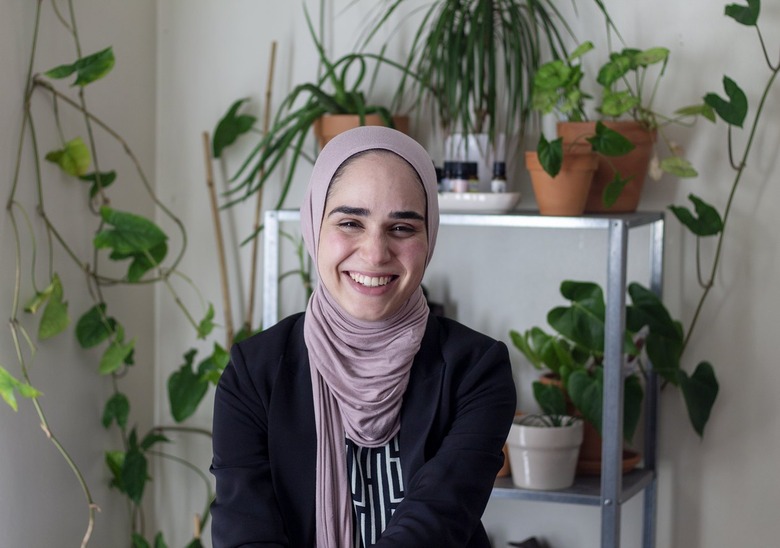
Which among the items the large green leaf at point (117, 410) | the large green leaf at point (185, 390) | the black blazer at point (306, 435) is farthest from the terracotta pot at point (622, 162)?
the large green leaf at point (117, 410)

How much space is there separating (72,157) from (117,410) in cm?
60

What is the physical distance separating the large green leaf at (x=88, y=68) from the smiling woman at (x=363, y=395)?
34.7 inches

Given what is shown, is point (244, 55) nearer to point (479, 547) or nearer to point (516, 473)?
point (516, 473)

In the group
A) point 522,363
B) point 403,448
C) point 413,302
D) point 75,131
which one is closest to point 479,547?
point 403,448

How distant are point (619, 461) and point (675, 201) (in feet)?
1.97

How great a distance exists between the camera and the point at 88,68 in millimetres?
2076

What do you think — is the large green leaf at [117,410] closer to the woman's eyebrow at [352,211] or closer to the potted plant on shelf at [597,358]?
the potted plant on shelf at [597,358]

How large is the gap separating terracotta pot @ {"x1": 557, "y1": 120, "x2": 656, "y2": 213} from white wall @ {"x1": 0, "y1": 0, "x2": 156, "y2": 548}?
3.44 feet

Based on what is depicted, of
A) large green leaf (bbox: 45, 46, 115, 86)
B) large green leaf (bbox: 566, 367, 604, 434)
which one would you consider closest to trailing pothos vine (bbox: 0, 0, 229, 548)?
large green leaf (bbox: 45, 46, 115, 86)

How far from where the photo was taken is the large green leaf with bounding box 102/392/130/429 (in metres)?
2.41

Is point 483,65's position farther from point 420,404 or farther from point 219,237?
point 420,404

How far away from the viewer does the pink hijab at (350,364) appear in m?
1.33

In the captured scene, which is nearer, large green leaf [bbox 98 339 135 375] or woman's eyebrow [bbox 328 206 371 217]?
woman's eyebrow [bbox 328 206 371 217]

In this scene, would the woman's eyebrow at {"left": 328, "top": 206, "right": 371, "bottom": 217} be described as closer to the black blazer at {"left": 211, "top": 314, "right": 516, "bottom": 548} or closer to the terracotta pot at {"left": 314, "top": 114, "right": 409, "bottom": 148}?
the black blazer at {"left": 211, "top": 314, "right": 516, "bottom": 548}
